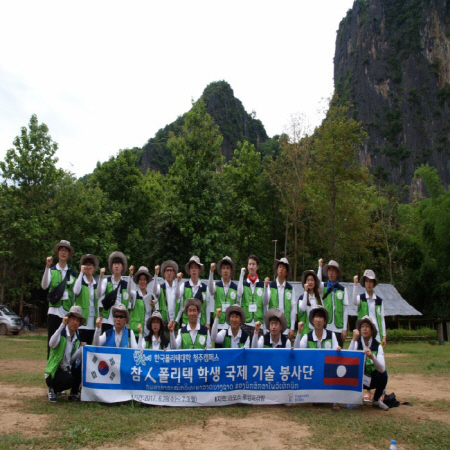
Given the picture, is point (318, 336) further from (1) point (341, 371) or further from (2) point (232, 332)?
(2) point (232, 332)

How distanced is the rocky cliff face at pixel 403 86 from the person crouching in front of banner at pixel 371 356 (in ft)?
248

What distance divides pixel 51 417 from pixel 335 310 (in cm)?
445

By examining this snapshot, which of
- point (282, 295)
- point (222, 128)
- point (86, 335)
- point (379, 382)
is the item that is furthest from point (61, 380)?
point (222, 128)

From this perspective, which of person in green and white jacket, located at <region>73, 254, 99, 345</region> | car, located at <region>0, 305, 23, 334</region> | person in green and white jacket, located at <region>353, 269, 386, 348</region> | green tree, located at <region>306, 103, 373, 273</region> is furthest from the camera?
green tree, located at <region>306, 103, 373, 273</region>

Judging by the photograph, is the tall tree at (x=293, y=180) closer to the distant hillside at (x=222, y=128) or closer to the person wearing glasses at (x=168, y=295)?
the person wearing glasses at (x=168, y=295)

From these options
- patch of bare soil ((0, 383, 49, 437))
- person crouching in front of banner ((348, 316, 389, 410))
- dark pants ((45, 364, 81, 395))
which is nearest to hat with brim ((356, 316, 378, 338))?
person crouching in front of banner ((348, 316, 389, 410))

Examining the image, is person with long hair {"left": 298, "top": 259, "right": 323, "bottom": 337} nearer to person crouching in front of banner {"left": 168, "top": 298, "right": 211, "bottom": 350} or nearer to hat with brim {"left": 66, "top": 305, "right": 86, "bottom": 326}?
person crouching in front of banner {"left": 168, "top": 298, "right": 211, "bottom": 350}

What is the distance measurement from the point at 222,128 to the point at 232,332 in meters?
70.6

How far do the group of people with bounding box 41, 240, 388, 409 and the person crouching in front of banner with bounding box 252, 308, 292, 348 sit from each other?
0.01 m

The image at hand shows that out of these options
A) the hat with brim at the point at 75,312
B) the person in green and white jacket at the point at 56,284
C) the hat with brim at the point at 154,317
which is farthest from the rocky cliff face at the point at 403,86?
the hat with brim at the point at 75,312

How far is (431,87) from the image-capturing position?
83.8 m

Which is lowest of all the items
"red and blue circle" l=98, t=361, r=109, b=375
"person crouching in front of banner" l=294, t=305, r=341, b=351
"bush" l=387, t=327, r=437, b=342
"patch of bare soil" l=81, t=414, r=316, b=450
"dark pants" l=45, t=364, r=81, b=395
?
"bush" l=387, t=327, r=437, b=342

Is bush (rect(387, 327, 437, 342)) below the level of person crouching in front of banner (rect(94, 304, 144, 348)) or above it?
below

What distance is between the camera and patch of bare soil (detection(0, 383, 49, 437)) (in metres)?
4.96
